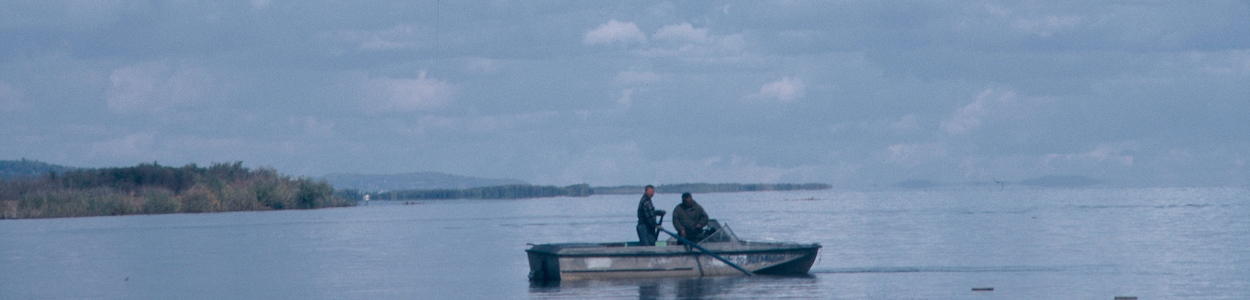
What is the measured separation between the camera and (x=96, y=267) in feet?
133

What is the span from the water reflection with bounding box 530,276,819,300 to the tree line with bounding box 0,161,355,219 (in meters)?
83.3

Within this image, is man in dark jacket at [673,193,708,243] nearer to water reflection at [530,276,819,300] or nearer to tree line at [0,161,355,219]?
water reflection at [530,276,819,300]

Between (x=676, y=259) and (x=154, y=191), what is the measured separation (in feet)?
296

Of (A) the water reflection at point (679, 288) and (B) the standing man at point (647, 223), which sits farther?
(B) the standing man at point (647, 223)

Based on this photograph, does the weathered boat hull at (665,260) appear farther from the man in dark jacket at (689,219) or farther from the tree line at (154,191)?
the tree line at (154,191)

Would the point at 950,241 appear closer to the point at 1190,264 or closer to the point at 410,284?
the point at 1190,264

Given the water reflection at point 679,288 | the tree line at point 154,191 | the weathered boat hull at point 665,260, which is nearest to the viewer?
the water reflection at point 679,288

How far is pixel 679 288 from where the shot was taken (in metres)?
26.3

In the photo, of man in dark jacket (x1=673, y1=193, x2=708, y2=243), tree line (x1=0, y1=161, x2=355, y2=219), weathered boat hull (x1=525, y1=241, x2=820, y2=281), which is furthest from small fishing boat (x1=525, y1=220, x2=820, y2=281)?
tree line (x1=0, y1=161, x2=355, y2=219)

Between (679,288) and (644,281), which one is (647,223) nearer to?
(644,281)

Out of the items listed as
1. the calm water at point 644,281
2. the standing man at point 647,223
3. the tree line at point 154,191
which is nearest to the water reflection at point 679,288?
the calm water at point 644,281

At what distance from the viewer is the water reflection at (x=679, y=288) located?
25.1m

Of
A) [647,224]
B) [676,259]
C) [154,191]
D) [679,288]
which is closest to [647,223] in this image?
[647,224]

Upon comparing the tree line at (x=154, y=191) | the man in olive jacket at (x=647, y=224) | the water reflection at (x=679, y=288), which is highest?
the tree line at (x=154, y=191)
